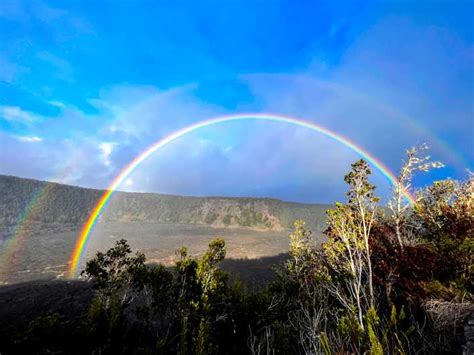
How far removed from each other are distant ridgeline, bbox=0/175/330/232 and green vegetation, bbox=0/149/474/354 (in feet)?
434

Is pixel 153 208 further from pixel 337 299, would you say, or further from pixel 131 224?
pixel 337 299

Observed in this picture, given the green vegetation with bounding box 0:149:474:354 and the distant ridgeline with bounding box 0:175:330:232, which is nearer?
the green vegetation with bounding box 0:149:474:354

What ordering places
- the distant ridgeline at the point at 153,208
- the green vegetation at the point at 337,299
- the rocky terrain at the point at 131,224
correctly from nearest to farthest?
the green vegetation at the point at 337,299
the rocky terrain at the point at 131,224
the distant ridgeline at the point at 153,208

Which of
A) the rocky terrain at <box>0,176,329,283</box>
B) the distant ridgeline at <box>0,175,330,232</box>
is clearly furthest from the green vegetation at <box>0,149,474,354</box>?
the distant ridgeline at <box>0,175,330,232</box>

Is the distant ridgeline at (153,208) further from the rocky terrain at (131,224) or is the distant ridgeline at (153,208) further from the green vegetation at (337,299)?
the green vegetation at (337,299)

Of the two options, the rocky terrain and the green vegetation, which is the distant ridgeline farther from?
the green vegetation

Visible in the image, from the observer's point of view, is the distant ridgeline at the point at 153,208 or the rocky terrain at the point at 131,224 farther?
the distant ridgeline at the point at 153,208

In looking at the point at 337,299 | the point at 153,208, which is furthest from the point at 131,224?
the point at 337,299

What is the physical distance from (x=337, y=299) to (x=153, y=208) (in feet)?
554

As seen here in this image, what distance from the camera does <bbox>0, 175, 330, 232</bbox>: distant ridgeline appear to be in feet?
427

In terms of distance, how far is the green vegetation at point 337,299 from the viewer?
36.1 ft

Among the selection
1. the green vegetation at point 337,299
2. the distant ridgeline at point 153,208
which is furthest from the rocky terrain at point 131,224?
the green vegetation at point 337,299

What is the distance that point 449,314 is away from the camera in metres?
11.3

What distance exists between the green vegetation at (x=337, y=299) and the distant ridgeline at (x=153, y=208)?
132243 mm
